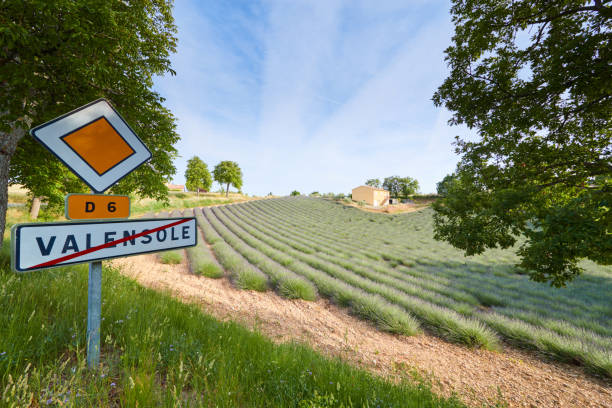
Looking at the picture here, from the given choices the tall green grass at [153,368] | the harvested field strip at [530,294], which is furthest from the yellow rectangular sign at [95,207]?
the harvested field strip at [530,294]

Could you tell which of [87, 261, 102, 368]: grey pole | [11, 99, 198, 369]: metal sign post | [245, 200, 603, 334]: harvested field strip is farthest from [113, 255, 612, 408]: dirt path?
[245, 200, 603, 334]: harvested field strip

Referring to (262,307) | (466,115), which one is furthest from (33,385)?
(466,115)

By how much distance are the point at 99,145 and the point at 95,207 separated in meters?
0.57

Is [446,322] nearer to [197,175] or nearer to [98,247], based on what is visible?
[98,247]

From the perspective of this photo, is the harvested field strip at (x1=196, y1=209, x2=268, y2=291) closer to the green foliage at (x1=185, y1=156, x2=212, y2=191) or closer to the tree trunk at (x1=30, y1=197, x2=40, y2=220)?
the tree trunk at (x1=30, y1=197, x2=40, y2=220)

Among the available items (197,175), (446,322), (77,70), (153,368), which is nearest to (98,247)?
(153,368)

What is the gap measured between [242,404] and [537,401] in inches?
161

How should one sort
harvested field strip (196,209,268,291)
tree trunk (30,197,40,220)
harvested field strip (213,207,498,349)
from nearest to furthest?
harvested field strip (213,207,498,349), harvested field strip (196,209,268,291), tree trunk (30,197,40,220)

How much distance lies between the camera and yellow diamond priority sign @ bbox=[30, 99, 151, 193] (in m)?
1.55

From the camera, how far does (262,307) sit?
531 centimetres

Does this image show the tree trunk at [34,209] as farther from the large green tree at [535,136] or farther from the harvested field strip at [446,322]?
the large green tree at [535,136]

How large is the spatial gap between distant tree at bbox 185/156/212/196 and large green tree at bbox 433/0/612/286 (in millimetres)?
46578

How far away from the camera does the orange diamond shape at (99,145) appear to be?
1.65 m

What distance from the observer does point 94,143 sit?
1735 millimetres
